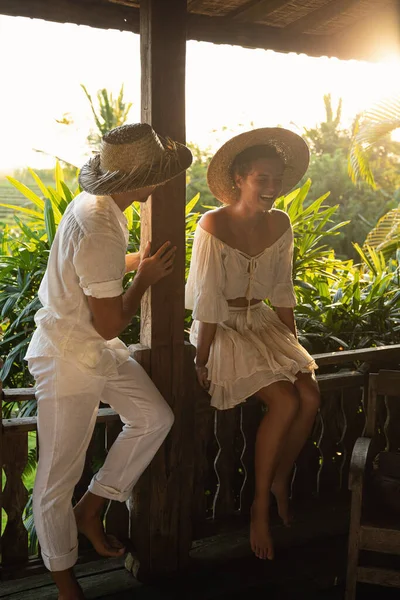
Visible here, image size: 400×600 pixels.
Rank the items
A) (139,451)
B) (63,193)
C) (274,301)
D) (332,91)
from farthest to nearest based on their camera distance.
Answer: (332,91), (63,193), (274,301), (139,451)

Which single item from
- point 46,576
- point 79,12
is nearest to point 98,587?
point 46,576

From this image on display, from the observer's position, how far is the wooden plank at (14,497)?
2.97 metres

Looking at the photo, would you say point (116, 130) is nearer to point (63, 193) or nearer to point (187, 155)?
point (187, 155)

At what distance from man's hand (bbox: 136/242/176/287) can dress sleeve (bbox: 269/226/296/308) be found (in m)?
0.66

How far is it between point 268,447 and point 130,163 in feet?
4.55

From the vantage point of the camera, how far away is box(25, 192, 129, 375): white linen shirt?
8.46 ft

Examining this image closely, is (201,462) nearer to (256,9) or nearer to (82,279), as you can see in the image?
(82,279)

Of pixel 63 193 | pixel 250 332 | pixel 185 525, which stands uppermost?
pixel 63 193

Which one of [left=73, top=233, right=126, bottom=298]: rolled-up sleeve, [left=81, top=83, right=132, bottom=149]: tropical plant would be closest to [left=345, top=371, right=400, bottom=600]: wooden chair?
[left=73, top=233, right=126, bottom=298]: rolled-up sleeve

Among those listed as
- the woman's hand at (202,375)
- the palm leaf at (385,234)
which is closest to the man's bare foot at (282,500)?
the woman's hand at (202,375)

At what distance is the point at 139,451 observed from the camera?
2.95 meters

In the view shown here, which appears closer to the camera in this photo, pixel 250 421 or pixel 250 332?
pixel 250 332

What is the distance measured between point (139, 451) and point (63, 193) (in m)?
1.89

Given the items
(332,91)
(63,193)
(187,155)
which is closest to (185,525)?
(187,155)
